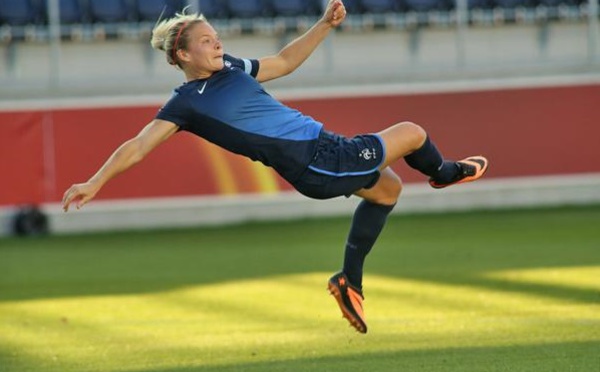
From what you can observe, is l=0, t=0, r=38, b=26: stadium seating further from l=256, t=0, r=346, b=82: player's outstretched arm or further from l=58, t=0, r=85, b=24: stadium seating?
l=256, t=0, r=346, b=82: player's outstretched arm

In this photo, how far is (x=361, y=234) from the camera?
865 cm

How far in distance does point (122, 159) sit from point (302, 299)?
475 centimetres

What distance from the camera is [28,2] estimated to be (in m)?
21.7

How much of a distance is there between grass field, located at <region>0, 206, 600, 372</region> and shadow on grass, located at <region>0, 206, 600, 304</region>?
1.2 inches

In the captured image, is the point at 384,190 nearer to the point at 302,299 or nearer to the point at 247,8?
the point at 302,299

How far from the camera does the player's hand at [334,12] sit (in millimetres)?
8391

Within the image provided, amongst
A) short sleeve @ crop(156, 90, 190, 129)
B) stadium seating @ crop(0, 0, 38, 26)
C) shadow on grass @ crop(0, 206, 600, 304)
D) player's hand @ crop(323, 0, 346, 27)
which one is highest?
player's hand @ crop(323, 0, 346, 27)

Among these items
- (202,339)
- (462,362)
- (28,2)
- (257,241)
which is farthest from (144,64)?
(462,362)

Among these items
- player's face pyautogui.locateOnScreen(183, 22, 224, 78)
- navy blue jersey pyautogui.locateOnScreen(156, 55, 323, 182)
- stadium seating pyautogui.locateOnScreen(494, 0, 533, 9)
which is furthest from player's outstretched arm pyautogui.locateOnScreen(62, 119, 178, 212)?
stadium seating pyautogui.locateOnScreen(494, 0, 533, 9)

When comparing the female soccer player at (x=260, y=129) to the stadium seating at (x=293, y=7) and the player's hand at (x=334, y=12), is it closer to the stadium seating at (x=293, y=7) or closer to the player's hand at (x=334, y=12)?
the player's hand at (x=334, y=12)

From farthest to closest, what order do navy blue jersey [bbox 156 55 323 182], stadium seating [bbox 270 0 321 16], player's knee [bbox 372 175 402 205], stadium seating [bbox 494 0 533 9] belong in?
1. stadium seating [bbox 494 0 533 9]
2. stadium seating [bbox 270 0 321 16]
3. player's knee [bbox 372 175 402 205]
4. navy blue jersey [bbox 156 55 323 182]

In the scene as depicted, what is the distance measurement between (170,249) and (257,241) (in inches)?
42.1

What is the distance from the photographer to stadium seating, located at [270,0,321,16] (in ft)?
74.3

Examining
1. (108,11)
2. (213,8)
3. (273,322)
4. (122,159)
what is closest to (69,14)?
(108,11)
